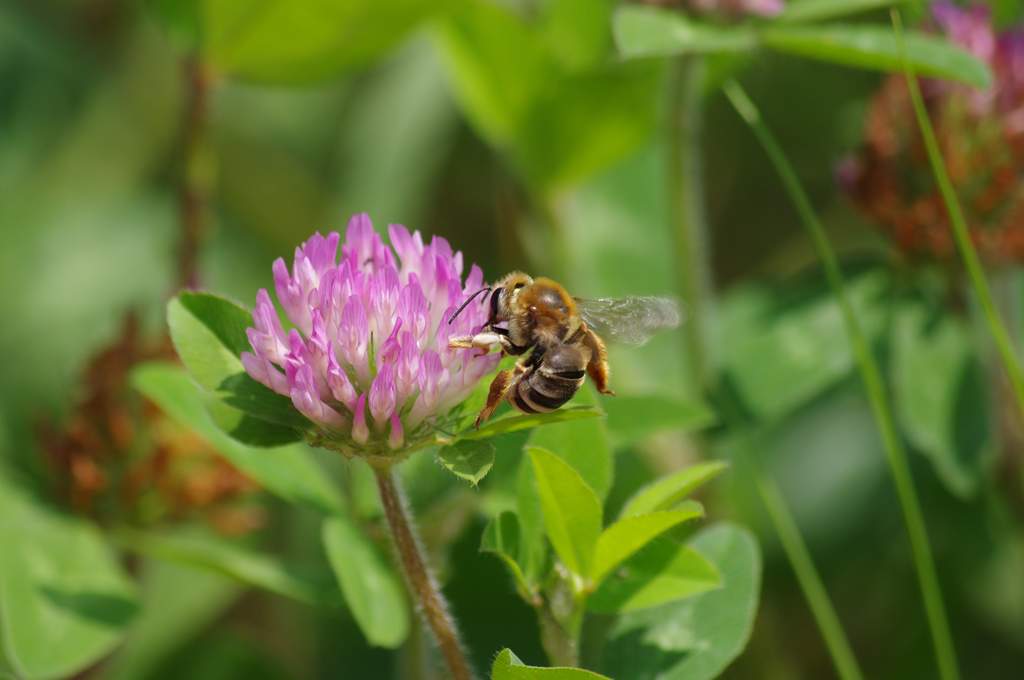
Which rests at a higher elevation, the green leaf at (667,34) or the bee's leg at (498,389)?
the green leaf at (667,34)

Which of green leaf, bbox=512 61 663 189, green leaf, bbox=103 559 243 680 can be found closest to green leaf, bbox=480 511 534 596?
green leaf, bbox=103 559 243 680

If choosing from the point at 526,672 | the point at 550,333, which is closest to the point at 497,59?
the point at 550,333

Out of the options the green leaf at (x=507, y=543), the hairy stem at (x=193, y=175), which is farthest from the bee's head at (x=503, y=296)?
the hairy stem at (x=193, y=175)

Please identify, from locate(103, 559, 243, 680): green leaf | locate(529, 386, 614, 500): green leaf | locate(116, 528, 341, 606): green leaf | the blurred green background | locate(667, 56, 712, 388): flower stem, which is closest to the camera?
locate(529, 386, 614, 500): green leaf

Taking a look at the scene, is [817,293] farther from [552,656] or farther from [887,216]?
[552,656]

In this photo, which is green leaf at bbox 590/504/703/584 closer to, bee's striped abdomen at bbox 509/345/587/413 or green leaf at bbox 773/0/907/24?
bee's striped abdomen at bbox 509/345/587/413

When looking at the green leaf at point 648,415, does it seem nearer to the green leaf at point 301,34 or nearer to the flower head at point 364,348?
the flower head at point 364,348
